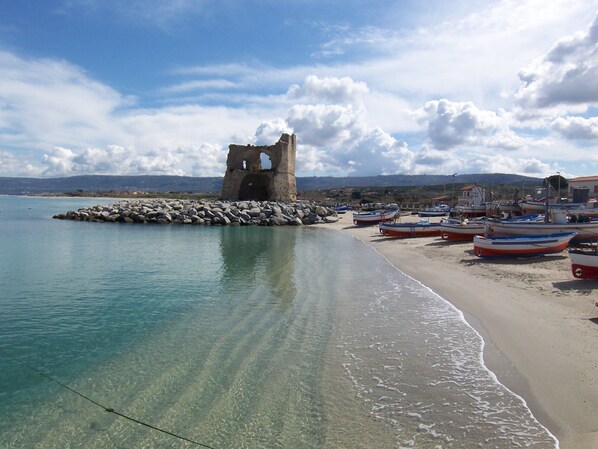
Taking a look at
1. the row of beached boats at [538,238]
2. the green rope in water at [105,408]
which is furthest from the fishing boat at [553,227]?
the green rope in water at [105,408]

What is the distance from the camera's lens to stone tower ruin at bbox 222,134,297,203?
41.8m

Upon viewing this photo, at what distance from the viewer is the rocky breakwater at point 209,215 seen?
3472 centimetres

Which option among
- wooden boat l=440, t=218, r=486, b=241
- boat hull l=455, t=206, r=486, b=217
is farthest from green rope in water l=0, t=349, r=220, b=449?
boat hull l=455, t=206, r=486, b=217

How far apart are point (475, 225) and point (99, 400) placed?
1993cm

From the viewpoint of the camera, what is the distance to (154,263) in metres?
16.1

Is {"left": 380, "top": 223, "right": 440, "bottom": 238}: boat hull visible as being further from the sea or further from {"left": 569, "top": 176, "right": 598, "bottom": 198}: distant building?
{"left": 569, "top": 176, "right": 598, "bottom": 198}: distant building

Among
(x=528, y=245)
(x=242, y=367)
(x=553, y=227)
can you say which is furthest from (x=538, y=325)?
(x=553, y=227)

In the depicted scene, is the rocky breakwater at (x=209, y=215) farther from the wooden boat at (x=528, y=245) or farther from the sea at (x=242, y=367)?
the sea at (x=242, y=367)

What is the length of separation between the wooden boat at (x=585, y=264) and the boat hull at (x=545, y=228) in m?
7.41

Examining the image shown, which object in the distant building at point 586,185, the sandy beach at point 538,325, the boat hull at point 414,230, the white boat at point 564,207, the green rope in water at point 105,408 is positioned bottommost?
the green rope in water at point 105,408

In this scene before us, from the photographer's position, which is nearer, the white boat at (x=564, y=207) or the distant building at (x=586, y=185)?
the white boat at (x=564, y=207)

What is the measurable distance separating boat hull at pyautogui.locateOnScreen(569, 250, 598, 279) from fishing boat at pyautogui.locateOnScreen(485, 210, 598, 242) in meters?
6.93

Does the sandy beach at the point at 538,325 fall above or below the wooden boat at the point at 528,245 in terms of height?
below

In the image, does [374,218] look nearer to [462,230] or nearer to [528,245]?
[462,230]
